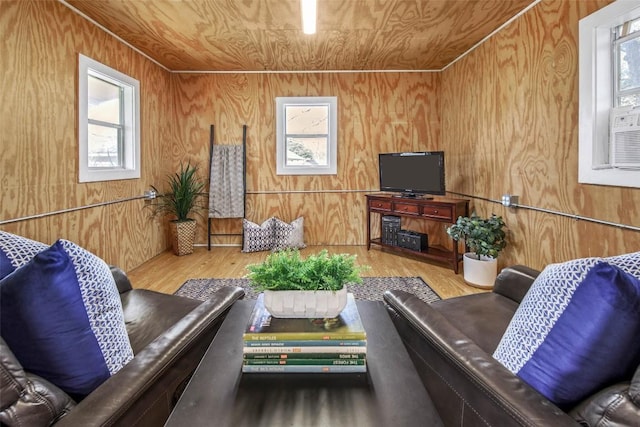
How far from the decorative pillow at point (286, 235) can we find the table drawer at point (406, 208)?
140cm

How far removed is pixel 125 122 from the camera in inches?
164

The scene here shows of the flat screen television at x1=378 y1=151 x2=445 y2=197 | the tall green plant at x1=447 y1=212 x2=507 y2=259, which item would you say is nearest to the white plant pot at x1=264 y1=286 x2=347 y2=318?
the tall green plant at x1=447 y1=212 x2=507 y2=259

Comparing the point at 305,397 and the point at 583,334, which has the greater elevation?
the point at 583,334

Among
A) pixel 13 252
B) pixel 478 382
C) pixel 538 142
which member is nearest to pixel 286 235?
pixel 538 142

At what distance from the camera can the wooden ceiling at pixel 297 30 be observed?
3.10 metres

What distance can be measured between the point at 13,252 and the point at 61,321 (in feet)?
1.29

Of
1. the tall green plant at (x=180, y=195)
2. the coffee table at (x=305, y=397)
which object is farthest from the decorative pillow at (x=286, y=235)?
the coffee table at (x=305, y=397)

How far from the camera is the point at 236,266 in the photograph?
14.3ft

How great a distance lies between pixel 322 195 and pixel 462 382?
175 inches

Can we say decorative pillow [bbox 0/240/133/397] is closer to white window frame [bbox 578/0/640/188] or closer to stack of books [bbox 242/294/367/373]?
stack of books [bbox 242/294/367/373]

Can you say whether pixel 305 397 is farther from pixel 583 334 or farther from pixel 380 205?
pixel 380 205

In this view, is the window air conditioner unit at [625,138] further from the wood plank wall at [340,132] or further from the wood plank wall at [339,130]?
the wood plank wall at [339,130]

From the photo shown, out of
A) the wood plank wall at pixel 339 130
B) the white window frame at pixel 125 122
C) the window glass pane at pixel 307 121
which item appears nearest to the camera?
the white window frame at pixel 125 122

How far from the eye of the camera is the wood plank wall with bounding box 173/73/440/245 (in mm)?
5160
